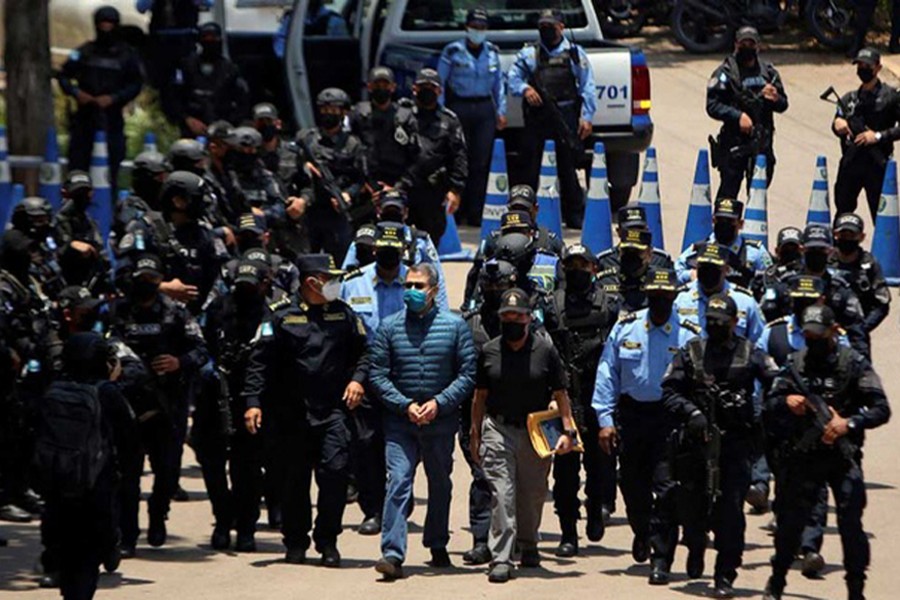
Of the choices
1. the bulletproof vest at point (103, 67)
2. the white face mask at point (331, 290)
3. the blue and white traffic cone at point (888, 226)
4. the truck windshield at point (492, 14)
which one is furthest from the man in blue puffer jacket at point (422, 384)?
the truck windshield at point (492, 14)

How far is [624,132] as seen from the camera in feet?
73.3

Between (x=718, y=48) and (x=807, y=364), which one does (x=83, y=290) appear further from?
(x=718, y=48)

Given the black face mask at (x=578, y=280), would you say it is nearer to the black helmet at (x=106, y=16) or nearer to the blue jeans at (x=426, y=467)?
the blue jeans at (x=426, y=467)

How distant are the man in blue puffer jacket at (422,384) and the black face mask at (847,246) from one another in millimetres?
3121

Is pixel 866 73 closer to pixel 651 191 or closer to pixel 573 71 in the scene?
pixel 651 191

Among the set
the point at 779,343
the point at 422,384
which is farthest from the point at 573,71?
the point at 422,384

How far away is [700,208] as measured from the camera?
840 inches

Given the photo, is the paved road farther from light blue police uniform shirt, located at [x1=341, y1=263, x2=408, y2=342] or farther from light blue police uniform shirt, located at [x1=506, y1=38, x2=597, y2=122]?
light blue police uniform shirt, located at [x1=506, y1=38, x2=597, y2=122]

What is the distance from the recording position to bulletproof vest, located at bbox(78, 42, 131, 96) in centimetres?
1991

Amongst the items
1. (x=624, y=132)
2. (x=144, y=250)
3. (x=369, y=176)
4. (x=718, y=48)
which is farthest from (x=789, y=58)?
(x=144, y=250)

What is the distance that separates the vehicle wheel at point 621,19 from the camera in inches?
1243

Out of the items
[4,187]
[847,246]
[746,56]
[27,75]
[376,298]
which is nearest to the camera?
[376,298]

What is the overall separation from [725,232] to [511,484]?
10.6 feet

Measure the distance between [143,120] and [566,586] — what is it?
1087 centimetres
